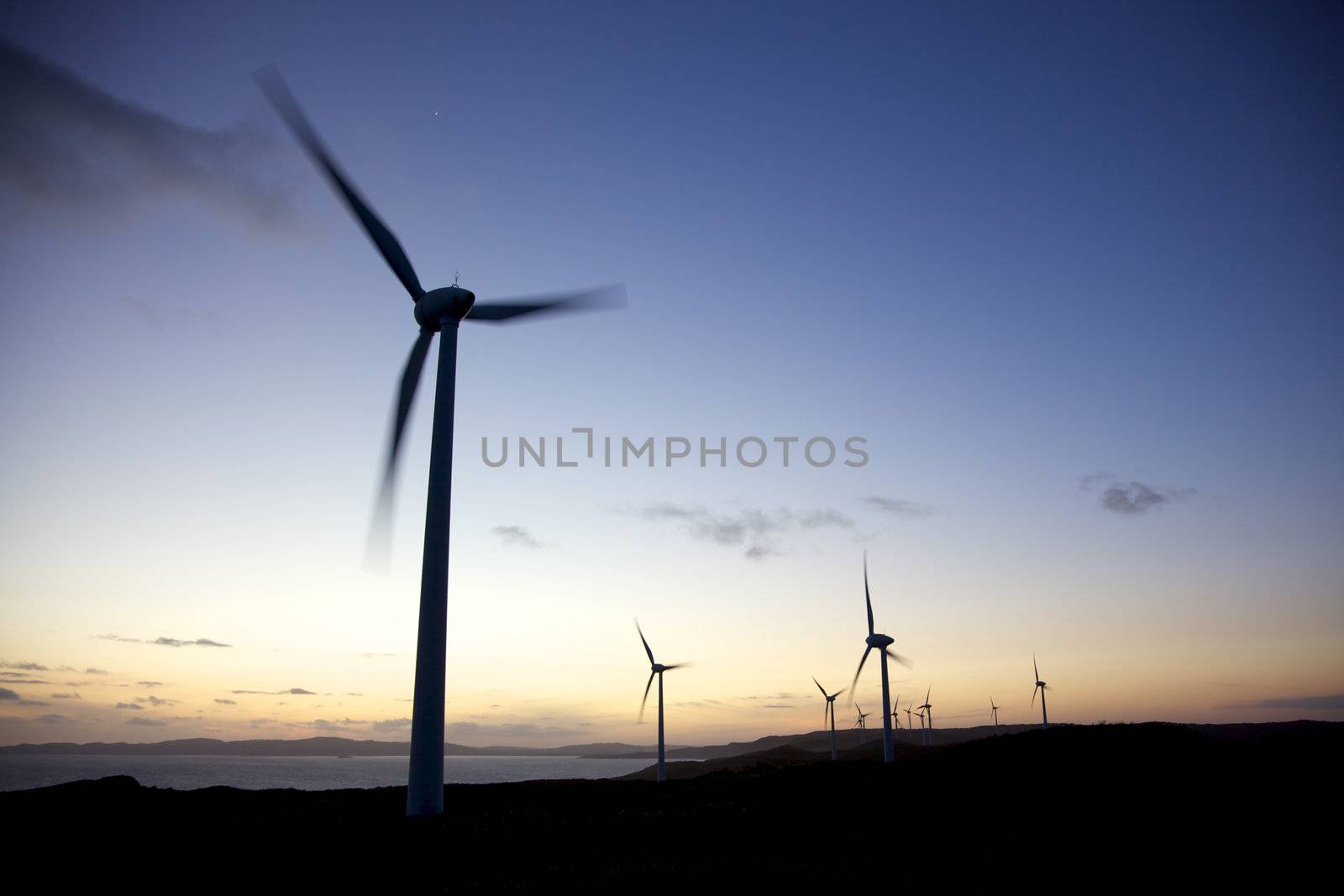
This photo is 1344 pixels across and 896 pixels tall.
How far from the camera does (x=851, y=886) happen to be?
2275 centimetres

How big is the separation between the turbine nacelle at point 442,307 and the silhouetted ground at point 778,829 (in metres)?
21.9

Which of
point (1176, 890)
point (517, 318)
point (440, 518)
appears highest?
point (517, 318)

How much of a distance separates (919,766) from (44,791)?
4694cm

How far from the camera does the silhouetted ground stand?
2461 centimetres

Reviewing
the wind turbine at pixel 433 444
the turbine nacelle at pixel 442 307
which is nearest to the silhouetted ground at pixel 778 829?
the wind turbine at pixel 433 444

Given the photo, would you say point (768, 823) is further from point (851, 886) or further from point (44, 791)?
point (44, 791)

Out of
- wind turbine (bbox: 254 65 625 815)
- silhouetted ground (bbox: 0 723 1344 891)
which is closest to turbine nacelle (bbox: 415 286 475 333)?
wind turbine (bbox: 254 65 625 815)

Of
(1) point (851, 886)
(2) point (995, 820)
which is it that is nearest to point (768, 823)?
(2) point (995, 820)

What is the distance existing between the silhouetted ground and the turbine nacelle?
2188 cm

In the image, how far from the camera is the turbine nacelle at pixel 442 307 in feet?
124

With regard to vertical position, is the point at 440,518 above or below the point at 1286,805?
above

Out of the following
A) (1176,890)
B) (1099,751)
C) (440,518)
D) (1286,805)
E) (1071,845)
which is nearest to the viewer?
(1176,890)

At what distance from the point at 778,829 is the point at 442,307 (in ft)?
89.8

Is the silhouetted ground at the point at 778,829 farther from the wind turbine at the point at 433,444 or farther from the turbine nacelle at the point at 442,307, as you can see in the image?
the turbine nacelle at the point at 442,307
